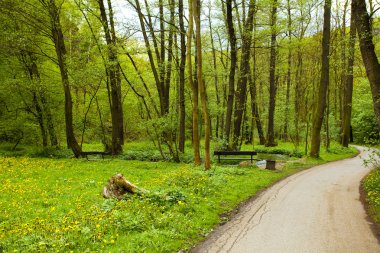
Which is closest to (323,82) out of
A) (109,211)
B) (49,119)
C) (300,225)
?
(300,225)

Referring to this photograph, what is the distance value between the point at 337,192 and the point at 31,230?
910 centimetres

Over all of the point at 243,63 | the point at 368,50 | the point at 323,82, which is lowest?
the point at 323,82

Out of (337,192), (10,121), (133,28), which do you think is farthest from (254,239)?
(10,121)

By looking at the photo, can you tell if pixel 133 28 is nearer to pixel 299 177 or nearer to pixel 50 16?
pixel 50 16

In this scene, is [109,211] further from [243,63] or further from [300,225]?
[243,63]

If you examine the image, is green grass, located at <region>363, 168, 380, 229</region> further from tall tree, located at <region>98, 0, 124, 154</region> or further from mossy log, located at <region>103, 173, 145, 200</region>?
tall tree, located at <region>98, 0, 124, 154</region>

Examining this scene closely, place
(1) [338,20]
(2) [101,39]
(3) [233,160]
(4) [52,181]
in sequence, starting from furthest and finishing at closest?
(1) [338,20] → (2) [101,39] → (3) [233,160] → (4) [52,181]

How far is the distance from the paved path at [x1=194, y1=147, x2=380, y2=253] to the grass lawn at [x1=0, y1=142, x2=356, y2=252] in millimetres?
592

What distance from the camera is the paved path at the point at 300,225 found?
220 inches

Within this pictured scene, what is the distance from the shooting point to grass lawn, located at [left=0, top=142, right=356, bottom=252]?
532 cm

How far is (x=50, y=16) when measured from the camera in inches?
704

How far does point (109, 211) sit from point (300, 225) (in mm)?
4404

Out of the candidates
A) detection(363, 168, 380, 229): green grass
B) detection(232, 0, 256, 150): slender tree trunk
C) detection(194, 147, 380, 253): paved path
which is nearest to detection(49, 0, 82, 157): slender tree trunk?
detection(232, 0, 256, 150): slender tree trunk

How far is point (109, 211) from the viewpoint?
690cm
